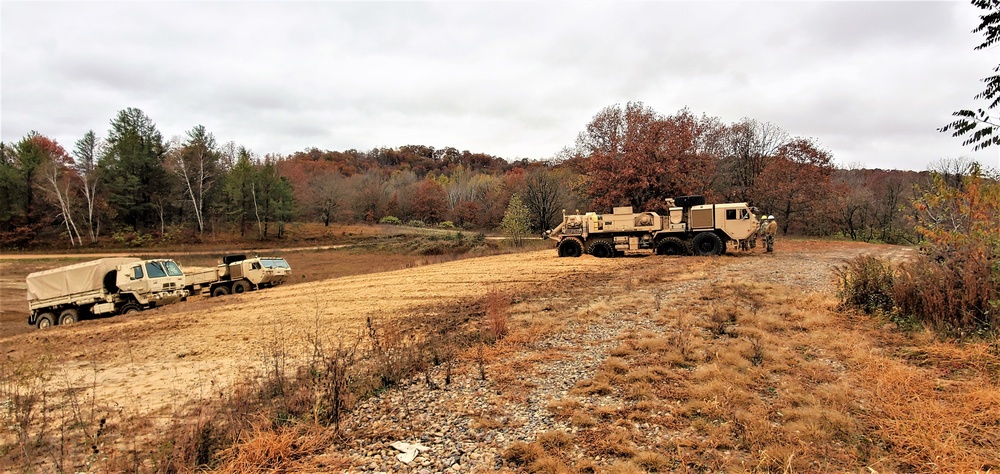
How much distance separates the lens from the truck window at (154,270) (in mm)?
21547

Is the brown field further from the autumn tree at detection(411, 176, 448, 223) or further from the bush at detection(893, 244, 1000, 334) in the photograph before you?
the autumn tree at detection(411, 176, 448, 223)

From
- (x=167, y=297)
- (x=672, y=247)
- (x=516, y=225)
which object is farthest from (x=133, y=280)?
(x=516, y=225)

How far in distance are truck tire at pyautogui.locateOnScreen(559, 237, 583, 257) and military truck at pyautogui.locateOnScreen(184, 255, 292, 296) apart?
1647 centimetres

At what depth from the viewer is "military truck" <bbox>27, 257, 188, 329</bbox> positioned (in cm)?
2062

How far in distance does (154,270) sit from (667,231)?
24.5m

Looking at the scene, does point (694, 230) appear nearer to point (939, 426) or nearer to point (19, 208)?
point (939, 426)

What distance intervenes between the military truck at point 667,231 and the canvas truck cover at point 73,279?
21180mm

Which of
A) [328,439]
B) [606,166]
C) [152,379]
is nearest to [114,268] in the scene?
[152,379]

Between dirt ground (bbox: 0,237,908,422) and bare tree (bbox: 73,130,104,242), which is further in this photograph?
bare tree (bbox: 73,130,104,242)

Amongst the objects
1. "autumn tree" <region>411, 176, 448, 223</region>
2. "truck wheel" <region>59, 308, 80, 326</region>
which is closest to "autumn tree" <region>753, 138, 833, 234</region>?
"truck wheel" <region>59, 308, 80, 326</region>

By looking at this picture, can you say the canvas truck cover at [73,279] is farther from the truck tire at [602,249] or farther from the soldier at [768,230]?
the soldier at [768,230]

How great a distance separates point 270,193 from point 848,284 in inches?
2411

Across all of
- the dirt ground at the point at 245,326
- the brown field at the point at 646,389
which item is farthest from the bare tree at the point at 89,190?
the brown field at the point at 646,389

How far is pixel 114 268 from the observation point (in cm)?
2119
